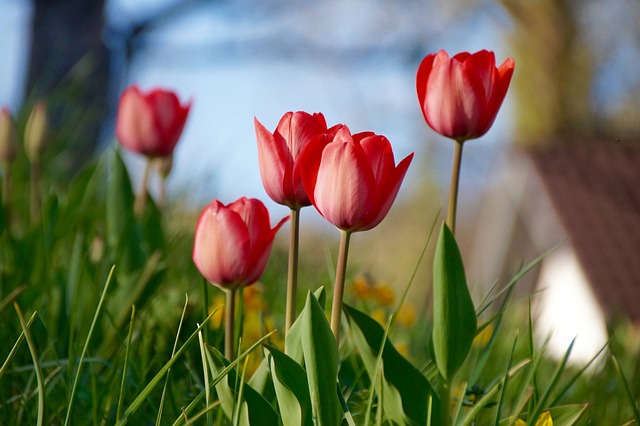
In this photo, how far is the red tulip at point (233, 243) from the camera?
935 millimetres

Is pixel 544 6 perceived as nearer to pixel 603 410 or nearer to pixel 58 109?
pixel 58 109

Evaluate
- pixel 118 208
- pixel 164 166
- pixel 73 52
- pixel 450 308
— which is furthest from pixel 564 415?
pixel 73 52

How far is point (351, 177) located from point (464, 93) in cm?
20

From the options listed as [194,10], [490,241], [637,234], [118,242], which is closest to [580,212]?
[637,234]

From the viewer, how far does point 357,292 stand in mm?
1625

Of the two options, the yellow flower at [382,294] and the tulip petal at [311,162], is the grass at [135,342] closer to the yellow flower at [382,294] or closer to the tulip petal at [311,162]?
the yellow flower at [382,294]

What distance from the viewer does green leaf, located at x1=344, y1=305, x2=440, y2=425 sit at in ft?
2.96

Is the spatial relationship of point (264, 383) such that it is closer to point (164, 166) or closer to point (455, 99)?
point (455, 99)

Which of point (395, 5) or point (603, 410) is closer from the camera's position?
point (603, 410)

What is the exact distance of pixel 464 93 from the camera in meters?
0.94

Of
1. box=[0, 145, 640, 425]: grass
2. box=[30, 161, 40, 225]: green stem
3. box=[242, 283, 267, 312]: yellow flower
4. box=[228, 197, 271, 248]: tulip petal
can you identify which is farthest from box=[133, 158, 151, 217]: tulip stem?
box=[228, 197, 271, 248]: tulip petal

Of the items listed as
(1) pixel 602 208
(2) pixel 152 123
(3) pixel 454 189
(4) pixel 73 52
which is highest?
(4) pixel 73 52

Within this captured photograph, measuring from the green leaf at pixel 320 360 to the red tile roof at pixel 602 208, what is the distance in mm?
6864

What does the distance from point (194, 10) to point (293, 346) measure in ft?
18.7
